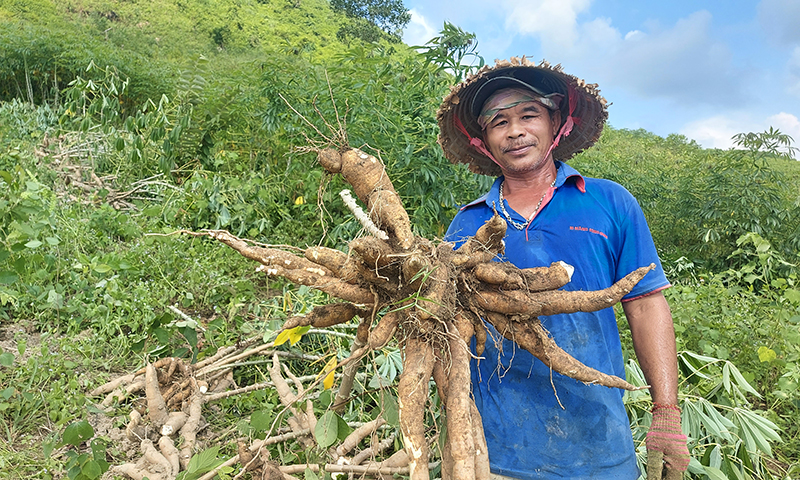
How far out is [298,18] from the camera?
1961 centimetres

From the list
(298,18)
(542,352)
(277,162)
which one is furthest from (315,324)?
(298,18)

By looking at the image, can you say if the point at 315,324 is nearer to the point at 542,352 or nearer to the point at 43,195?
the point at 542,352

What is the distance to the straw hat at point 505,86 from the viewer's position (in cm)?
153

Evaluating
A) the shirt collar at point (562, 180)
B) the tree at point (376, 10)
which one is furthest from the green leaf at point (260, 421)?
the tree at point (376, 10)

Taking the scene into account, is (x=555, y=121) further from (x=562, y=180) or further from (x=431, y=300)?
(x=431, y=300)

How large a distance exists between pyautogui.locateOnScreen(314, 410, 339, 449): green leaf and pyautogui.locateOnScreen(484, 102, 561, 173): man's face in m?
0.96

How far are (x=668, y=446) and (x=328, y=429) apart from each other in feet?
3.18

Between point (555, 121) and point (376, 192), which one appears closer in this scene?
point (376, 192)

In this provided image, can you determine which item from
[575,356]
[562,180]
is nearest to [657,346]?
[575,356]

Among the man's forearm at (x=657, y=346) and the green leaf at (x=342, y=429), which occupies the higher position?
the man's forearm at (x=657, y=346)

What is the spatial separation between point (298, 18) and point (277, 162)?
16872mm

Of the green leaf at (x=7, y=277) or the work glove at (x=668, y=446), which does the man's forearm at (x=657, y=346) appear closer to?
the work glove at (x=668, y=446)

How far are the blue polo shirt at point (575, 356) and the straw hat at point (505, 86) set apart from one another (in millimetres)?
315

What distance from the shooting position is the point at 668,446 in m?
1.31
